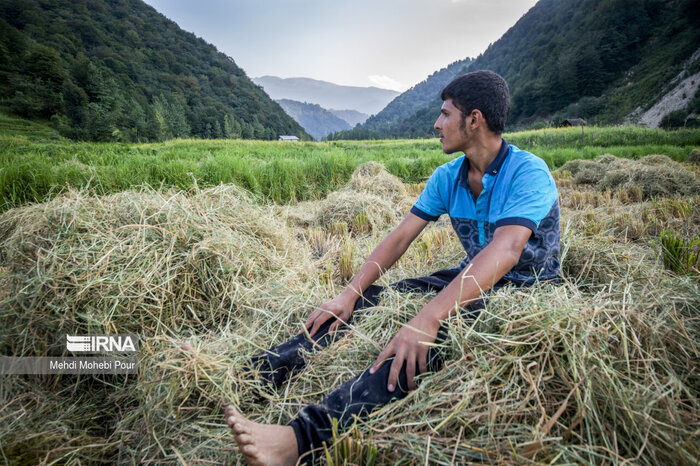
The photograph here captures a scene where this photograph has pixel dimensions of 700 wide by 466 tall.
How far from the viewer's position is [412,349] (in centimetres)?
105

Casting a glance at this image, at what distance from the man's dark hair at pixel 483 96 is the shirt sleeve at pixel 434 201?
0.37m

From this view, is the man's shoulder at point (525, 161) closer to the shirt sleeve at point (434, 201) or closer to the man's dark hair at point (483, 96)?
the man's dark hair at point (483, 96)

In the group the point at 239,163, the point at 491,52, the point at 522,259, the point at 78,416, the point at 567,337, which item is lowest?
the point at 78,416

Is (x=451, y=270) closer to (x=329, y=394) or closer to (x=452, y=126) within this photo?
(x=452, y=126)

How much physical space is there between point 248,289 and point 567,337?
4.86 ft

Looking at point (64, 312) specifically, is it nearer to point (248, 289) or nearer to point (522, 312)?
point (248, 289)

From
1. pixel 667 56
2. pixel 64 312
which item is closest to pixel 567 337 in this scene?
pixel 64 312

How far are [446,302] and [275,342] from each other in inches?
34.3

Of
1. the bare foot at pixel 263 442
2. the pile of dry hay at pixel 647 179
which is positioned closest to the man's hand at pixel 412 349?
the bare foot at pixel 263 442

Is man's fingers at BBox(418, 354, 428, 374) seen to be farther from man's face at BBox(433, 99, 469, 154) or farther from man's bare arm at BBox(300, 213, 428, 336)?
man's face at BBox(433, 99, 469, 154)

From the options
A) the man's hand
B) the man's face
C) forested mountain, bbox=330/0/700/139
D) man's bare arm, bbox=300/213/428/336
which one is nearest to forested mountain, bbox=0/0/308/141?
man's bare arm, bbox=300/213/428/336

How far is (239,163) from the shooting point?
15.2 ft

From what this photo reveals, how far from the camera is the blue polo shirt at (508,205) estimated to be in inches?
50.2

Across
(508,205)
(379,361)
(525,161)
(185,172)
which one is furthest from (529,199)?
(185,172)
